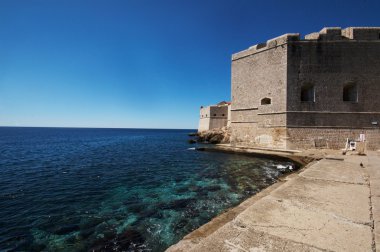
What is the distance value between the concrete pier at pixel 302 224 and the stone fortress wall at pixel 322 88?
8.67m

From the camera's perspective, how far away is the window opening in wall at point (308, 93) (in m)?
12.3

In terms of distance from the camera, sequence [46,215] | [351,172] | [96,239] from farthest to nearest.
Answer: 1. [351,172]
2. [46,215]
3. [96,239]

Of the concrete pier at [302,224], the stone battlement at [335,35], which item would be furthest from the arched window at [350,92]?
the concrete pier at [302,224]

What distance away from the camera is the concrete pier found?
7.21ft

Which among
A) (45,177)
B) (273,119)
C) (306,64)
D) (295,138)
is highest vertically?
(306,64)

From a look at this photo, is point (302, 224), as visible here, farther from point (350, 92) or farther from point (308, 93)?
point (350, 92)

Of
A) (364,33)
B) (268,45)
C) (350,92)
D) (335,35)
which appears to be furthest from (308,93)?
(364,33)

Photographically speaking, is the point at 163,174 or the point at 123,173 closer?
the point at 163,174

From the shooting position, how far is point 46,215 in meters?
5.20

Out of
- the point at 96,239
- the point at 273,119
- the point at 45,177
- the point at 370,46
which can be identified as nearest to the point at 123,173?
the point at 45,177

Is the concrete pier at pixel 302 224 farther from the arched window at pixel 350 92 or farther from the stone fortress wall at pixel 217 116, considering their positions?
the stone fortress wall at pixel 217 116

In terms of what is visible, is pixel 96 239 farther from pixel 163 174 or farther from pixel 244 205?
pixel 163 174

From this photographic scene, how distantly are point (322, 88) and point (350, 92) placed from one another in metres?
1.84

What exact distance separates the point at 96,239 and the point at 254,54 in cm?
1422
